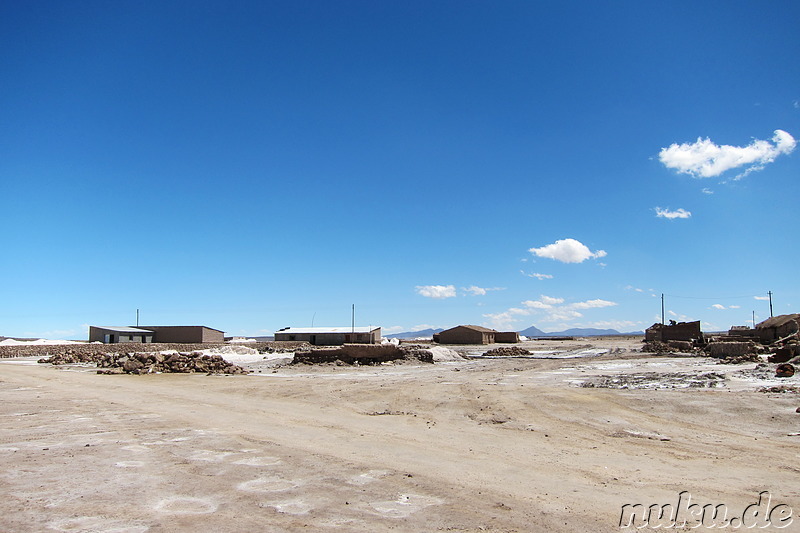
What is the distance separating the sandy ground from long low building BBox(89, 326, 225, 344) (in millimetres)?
48449

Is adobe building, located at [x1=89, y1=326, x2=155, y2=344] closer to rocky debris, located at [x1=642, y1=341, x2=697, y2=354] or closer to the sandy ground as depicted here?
the sandy ground

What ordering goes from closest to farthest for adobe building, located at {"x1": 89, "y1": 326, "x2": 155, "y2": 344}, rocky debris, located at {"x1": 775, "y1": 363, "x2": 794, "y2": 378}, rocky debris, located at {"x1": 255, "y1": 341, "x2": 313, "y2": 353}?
rocky debris, located at {"x1": 775, "y1": 363, "x2": 794, "y2": 378}, rocky debris, located at {"x1": 255, "y1": 341, "x2": 313, "y2": 353}, adobe building, located at {"x1": 89, "y1": 326, "x2": 155, "y2": 344}

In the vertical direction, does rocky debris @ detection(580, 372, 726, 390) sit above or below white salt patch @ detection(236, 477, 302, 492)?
below

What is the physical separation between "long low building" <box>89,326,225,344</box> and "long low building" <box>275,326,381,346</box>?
30.7 ft

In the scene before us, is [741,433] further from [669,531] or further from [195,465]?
[195,465]

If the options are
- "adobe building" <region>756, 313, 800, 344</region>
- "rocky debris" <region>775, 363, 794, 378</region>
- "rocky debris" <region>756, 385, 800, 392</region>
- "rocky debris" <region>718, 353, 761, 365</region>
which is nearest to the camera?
"rocky debris" <region>756, 385, 800, 392</region>

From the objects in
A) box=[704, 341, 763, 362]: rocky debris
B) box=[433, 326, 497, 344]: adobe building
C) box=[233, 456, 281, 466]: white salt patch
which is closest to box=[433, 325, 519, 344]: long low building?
box=[433, 326, 497, 344]: adobe building

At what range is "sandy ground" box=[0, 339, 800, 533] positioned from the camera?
5339 mm

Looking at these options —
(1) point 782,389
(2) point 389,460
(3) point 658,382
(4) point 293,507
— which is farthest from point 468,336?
(4) point 293,507

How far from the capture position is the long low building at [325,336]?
204 feet

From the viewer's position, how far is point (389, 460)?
7.78 meters

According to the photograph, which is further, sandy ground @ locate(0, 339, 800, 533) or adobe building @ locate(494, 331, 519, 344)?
adobe building @ locate(494, 331, 519, 344)

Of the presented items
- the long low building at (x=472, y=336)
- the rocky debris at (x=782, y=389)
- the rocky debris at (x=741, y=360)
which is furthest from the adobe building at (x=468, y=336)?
the rocky debris at (x=782, y=389)

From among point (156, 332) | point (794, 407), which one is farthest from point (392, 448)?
point (156, 332)
